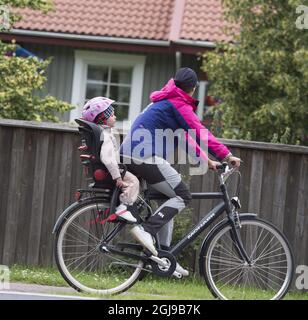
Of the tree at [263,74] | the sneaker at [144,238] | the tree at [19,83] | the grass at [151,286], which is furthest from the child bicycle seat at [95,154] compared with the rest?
the tree at [263,74]

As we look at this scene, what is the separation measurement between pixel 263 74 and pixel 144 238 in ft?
20.9

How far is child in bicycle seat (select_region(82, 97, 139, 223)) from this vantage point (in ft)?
24.1

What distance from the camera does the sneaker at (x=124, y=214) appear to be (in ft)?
24.3

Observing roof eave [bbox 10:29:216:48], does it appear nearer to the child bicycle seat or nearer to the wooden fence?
the wooden fence

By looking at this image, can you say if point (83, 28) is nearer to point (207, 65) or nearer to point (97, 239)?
point (207, 65)

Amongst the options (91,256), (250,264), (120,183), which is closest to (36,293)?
(91,256)

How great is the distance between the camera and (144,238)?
7422 mm

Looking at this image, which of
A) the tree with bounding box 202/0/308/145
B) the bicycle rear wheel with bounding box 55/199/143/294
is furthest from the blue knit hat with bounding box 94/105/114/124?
the tree with bounding box 202/0/308/145

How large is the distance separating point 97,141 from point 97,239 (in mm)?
907

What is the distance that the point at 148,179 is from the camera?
7.53m

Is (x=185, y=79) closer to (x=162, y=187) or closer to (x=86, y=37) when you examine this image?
(x=162, y=187)

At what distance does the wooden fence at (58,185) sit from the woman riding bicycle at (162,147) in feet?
5.98
